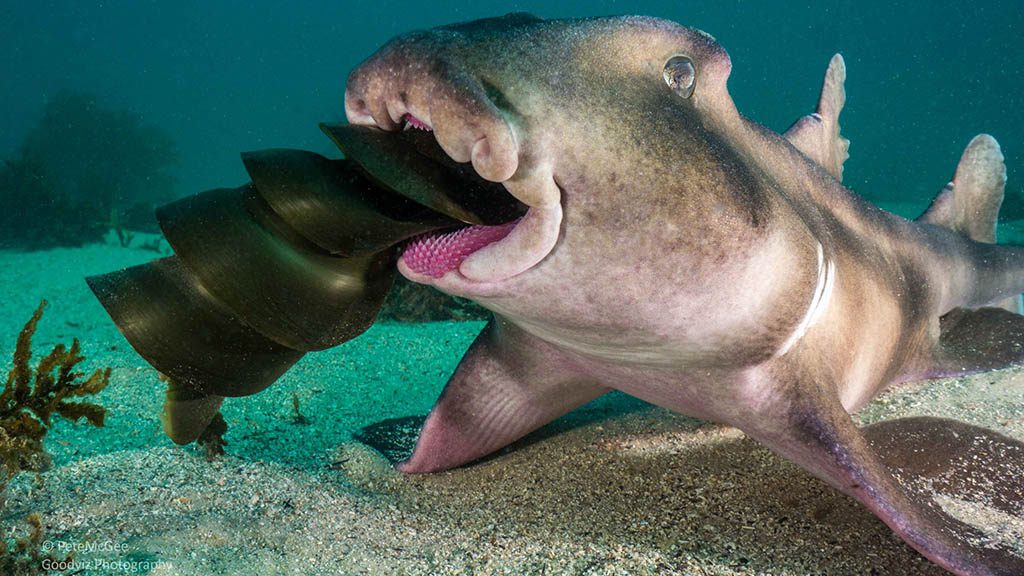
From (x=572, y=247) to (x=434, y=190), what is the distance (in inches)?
17.4

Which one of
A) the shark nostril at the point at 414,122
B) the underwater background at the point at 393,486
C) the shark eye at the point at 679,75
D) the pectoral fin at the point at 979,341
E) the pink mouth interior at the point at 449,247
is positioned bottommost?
the underwater background at the point at 393,486

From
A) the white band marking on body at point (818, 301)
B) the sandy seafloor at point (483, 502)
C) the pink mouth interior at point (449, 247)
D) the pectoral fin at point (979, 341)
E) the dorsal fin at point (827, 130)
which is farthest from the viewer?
the pectoral fin at point (979, 341)

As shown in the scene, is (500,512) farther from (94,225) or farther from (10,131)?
(10,131)

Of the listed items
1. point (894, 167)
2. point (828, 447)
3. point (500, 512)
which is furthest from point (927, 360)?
point (894, 167)

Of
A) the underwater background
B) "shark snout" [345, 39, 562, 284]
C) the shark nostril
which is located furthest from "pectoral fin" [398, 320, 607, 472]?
the shark nostril

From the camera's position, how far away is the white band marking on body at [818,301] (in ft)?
7.28

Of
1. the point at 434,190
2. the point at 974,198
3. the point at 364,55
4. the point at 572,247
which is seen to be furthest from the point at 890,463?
the point at 364,55

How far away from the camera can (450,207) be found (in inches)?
69.9

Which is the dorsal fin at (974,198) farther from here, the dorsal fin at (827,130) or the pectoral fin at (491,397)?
the pectoral fin at (491,397)

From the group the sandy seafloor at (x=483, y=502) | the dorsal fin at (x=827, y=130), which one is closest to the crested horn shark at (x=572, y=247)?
the sandy seafloor at (x=483, y=502)

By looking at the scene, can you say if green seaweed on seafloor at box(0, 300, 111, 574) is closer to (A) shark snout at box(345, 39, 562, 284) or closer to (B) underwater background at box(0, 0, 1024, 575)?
(B) underwater background at box(0, 0, 1024, 575)

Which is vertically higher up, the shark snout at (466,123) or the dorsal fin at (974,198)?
the shark snout at (466,123)

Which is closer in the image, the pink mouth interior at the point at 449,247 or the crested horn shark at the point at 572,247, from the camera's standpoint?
the crested horn shark at the point at 572,247

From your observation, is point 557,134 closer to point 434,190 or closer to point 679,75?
point 434,190
